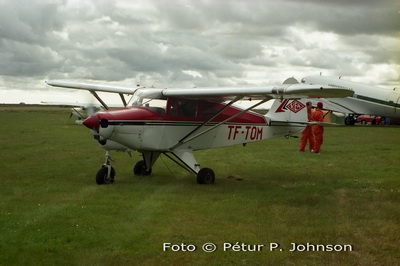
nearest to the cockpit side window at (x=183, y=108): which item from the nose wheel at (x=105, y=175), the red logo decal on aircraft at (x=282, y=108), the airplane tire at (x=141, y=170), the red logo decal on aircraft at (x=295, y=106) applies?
the nose wheel at (x=105, y=175)

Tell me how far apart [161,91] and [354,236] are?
6390 mm

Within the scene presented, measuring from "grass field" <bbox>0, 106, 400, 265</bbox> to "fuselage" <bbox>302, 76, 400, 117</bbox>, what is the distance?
29821mm

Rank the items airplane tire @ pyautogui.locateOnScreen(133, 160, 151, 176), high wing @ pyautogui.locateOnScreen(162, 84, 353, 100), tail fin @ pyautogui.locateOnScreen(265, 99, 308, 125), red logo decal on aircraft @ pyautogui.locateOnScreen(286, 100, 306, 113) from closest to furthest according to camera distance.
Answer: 1. high wing @ pyautogui.locateOnScreen(162, 84, 353, 100)
2. airplane tire @ pyautogui.locateOnScreen(133, 160, 151, 176)
3. tail fin @ pyautogui.locateOnScreen(265, 99, 308, 125)
4. red logo decal on aircraft @ pyautogui.locateOnScreen(286, 100, 306, 113)

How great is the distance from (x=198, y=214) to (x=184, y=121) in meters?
4.19

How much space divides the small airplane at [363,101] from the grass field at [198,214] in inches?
1175

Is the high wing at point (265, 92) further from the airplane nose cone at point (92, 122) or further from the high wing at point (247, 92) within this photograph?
the airplane nose cone at point (92, 122)

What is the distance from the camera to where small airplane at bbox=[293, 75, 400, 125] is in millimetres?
44188

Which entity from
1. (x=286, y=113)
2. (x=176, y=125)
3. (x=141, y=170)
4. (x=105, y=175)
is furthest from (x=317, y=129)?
(x=105, y=175)

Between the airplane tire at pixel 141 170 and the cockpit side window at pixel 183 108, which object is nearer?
the cockpit side window at pixel 183 108

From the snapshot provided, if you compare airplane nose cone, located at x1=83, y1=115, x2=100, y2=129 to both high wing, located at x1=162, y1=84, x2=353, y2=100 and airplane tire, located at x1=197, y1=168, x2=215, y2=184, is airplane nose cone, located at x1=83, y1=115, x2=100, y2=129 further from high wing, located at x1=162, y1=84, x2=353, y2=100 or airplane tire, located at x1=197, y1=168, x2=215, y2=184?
airplane tire, located at x1=197, y1=168, x2=215, y2=184

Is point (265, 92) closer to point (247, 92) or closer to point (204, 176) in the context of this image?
point (247, 92)

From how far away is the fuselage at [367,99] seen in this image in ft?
145

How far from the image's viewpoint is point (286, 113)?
50.1 feet

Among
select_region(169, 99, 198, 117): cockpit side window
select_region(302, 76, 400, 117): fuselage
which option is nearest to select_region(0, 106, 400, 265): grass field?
select_region(169, 99, 198, 117): cockpit side window
